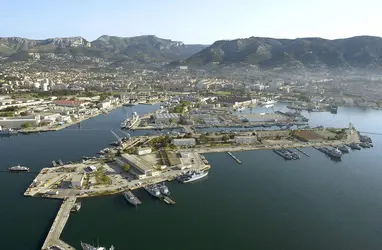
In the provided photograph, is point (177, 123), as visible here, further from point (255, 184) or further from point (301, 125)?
point (255, 184)

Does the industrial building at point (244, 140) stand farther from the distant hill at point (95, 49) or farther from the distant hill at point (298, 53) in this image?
the distant hill at point (95, 49)

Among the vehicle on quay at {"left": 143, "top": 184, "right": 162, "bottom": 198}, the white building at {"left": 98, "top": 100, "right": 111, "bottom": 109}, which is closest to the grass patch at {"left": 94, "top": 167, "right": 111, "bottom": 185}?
the vehicle on quay at {"left": 143, "top": 184, "right": 162, "bottom": 198}

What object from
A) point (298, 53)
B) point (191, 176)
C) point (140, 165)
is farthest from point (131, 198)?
point (298, 53)

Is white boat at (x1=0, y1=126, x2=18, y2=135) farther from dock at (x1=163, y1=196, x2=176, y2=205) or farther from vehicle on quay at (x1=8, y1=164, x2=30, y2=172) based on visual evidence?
dock at (x1=163, y1=196, x2=176, y2=205)

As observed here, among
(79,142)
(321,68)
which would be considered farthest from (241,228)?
(321,68)

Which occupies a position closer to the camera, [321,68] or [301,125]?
[301,125]
